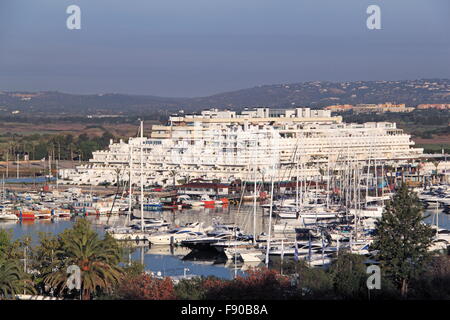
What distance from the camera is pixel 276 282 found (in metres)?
14.5

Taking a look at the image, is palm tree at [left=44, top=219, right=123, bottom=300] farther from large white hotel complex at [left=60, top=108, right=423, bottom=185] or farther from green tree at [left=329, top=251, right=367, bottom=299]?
large white hotel complex at [left=60, top=108, right=423, bottom=185]

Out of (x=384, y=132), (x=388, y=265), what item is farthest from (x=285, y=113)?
(x=388, y=265)

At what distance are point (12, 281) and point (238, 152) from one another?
32171mm

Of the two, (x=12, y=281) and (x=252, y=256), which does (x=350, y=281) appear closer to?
(x=12, y=281)

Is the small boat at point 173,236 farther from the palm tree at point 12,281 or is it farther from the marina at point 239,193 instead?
the palm tree at point 12,281

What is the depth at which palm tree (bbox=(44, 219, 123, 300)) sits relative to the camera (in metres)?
14.6

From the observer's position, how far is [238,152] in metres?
46.0

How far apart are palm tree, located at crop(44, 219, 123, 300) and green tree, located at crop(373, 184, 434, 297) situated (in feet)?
12.6

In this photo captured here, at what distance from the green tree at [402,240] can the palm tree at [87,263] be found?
3.85 meters

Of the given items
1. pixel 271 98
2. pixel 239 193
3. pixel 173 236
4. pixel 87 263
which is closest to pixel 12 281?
pixel 87 263

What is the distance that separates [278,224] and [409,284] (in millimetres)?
13354

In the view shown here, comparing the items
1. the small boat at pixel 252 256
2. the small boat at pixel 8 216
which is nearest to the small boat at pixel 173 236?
the small boat at pixel 252 256

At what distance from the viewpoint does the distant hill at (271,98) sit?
134875mm
